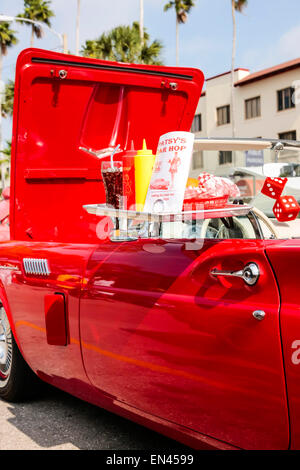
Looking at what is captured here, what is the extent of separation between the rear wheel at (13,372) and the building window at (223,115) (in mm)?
34577

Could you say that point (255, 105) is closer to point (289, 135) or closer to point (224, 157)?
point (289, 135)

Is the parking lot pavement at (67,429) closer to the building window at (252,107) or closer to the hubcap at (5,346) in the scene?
the hubcap at (5,346)

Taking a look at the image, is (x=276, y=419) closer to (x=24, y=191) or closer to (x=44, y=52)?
(x=24, y=191)

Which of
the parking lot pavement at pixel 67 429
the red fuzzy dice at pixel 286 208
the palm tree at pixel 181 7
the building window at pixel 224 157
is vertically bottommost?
the parking lot pavement at pixel 67 429

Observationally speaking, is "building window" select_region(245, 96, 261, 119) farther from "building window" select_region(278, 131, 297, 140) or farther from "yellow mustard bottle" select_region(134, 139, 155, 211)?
"yellow mustard bottle" select_region(134, 139, 155, 211)

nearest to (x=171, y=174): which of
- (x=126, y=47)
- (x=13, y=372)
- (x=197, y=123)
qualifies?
(x=13, y=372)

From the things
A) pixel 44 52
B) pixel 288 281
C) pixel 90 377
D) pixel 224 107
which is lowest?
pixel 90 377

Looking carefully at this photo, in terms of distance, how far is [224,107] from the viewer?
37094 millimetres

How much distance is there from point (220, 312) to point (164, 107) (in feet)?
7.75

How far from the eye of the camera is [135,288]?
8.32 feet

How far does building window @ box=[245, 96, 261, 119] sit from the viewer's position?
114 ft

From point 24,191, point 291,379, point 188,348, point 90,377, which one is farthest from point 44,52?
point 291,379

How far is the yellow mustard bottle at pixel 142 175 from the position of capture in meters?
2.48

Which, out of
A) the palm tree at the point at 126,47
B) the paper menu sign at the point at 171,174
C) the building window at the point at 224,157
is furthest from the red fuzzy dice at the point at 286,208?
the palm tree at the point at 126,47
